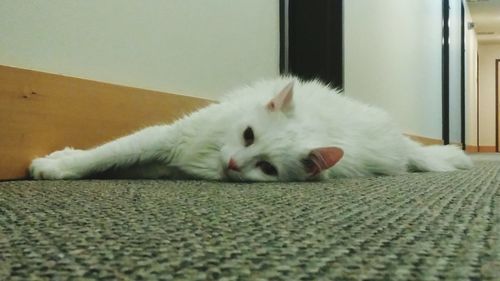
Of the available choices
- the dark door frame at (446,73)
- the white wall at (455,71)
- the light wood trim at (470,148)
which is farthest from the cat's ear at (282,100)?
the light wood trim at (470,148)

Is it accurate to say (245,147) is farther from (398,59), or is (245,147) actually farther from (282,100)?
(398,59)

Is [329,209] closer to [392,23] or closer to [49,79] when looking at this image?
[49,79]

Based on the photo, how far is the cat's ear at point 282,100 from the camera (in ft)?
4.17

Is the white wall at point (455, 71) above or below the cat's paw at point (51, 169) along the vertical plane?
above

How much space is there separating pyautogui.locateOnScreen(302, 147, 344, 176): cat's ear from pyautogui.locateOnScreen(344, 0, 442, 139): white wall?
1470 mm

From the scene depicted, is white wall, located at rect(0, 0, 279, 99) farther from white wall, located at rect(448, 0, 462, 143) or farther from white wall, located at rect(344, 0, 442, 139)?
white wall, located at rect(448, 0, 462, 143)

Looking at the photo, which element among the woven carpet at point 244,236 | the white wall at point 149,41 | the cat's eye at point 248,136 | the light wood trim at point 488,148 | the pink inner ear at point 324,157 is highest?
the white wall at point 149,41

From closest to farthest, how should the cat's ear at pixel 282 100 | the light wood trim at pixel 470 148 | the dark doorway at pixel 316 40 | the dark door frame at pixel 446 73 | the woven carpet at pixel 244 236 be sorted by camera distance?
the woven carpet at pixel 244 236 < the cat's ear at pixel 282 100 < the dark doorway at pixel 316 40 < the dark door frame at pixel 446 73 < the light wood trim at pixel 470 148

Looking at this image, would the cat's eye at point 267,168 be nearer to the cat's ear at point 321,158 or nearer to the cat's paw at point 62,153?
the cat's ear at point 321,158

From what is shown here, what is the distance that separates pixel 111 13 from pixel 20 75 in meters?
0.33

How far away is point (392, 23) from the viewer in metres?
3.61

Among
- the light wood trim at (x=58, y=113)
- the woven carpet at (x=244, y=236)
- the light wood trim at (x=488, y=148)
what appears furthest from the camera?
the light wood trim at (x=488, y=148)

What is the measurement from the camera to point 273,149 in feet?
4.10

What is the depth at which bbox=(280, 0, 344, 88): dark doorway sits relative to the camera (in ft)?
8.11
